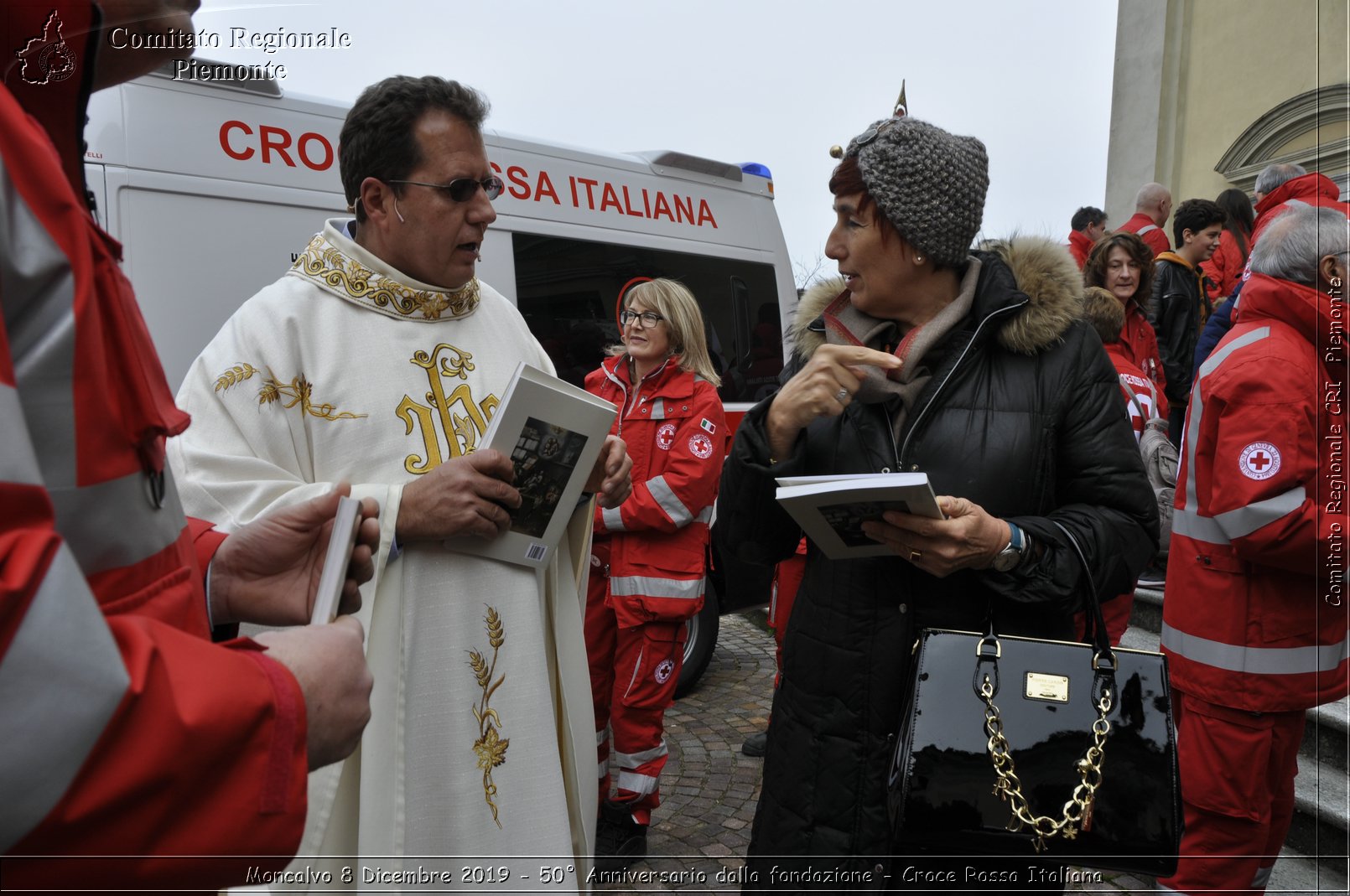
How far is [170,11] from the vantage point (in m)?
0.99

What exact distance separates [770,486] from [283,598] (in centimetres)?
107

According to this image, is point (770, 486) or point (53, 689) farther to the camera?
point (770, 486)

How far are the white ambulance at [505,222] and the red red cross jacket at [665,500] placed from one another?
1119 millimetres

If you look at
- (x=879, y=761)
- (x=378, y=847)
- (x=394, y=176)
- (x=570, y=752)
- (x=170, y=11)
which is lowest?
(x=378, y=847)

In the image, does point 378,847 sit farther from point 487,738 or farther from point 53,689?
point 53,689

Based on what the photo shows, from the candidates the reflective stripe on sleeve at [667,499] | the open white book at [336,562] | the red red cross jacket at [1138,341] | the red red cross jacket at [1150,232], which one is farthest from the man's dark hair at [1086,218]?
the open white book at [336,562]

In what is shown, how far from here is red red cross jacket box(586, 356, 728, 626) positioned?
386 centimetres

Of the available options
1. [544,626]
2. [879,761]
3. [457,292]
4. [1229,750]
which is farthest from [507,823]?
[1229,750]

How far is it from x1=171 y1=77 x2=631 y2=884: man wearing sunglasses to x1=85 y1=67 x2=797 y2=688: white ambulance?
1777 millimetres

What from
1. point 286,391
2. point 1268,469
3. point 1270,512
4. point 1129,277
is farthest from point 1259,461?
point 1129,277

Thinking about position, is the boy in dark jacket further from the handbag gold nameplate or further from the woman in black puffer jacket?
the handbag gold nameplate

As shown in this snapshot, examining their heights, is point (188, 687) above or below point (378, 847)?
above

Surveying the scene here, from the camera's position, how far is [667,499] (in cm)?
388

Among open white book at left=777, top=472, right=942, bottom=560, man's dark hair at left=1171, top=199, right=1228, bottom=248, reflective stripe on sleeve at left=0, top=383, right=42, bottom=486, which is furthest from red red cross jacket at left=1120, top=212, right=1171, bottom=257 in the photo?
reflective stripe on sleeve at left=0, top=383, right=42, bottom=486
